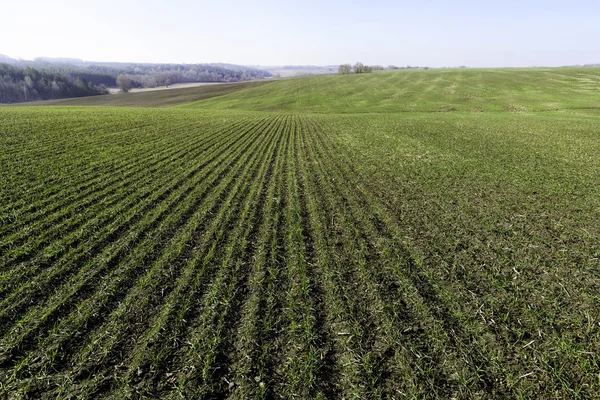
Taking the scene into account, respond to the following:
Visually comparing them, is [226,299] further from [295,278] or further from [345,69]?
[345,69]

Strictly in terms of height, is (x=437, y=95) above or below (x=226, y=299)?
above

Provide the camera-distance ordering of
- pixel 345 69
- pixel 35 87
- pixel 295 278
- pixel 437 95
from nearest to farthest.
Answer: pixel 295 278 < pixel 437 95 < pixel 35 87 < pixel 345 69

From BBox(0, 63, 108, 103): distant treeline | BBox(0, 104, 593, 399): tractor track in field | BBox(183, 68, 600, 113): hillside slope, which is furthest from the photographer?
BBox(0, 63, 108, 103): distant treeline

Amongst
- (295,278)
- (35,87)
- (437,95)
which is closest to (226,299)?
(295,278)

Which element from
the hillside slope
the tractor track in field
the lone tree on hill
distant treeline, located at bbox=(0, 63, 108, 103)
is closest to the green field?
the tractor track in field

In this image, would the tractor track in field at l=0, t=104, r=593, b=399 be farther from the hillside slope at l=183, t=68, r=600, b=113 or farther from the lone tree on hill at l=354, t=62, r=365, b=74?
the lone tree on hill at l=354, t=62, r=365, b=74

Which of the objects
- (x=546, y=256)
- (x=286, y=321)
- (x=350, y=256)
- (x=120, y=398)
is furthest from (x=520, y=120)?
(x=120, y=398)
